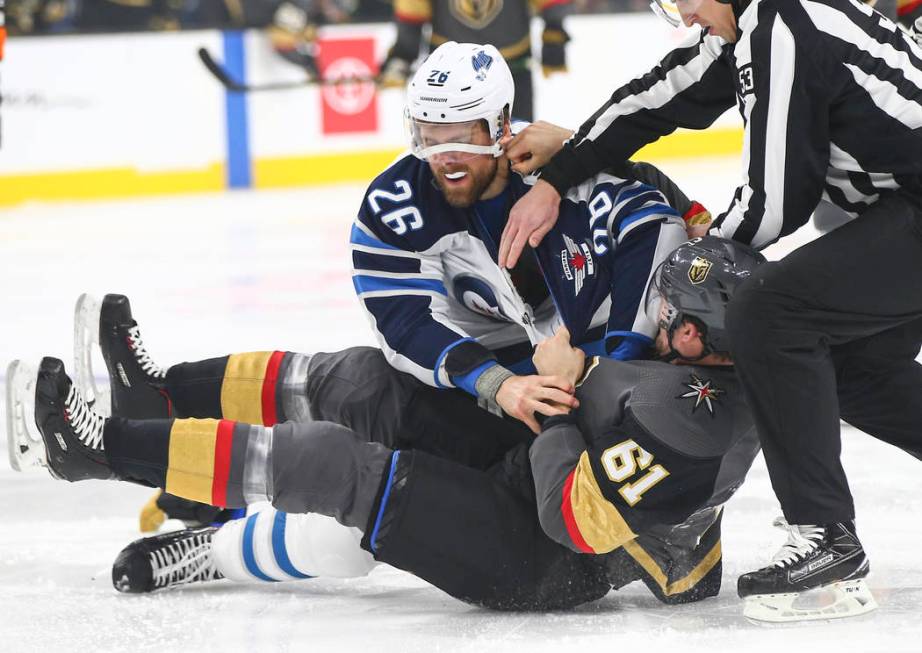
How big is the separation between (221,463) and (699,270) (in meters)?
A: 0.73

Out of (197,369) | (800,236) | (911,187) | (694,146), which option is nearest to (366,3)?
(694,146)

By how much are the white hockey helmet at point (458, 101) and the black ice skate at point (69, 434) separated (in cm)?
73

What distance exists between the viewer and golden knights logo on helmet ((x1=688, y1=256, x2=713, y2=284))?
6.54 feet

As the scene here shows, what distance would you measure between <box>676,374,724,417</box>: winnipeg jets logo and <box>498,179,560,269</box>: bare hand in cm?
49

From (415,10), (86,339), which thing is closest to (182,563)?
(86,339)

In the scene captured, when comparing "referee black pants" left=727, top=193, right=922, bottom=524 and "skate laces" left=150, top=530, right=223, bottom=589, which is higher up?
"referee black pants" left=727, top=193, right=922, bottom=524

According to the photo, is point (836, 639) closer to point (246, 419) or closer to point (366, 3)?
point (246, 419)

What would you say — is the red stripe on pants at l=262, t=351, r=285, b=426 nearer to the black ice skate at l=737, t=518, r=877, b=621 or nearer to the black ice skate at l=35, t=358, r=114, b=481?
the black ice skate at l=35, t=358, r=114, b=481

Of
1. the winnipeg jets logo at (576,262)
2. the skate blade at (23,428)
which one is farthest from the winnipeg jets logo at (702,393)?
the skate blade at (23,428)

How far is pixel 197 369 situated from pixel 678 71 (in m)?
1.00

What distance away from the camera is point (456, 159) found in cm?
239

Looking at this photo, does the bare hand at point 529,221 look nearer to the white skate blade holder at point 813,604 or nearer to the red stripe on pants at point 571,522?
the red stripe on pants at point 571,522

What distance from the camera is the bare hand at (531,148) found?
2.49 m

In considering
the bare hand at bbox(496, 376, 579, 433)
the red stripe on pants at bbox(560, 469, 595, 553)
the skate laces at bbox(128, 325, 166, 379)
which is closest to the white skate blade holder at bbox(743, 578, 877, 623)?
the red stripe on pants at bbox(560, 469, 595, 553)
